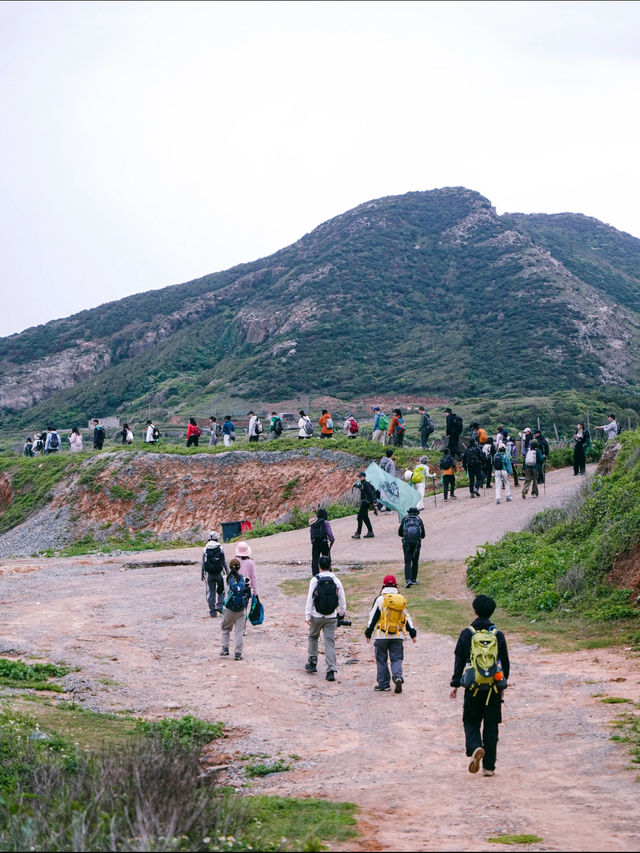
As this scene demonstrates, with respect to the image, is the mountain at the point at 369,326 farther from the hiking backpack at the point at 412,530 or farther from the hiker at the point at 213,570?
the hiker at the point at 213,570

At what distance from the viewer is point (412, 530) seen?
17.9 metres

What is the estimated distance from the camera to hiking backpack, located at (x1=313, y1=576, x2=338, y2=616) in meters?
12.4

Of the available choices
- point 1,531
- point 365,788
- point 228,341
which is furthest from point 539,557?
point 228,341

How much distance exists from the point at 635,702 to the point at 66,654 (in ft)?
25.1

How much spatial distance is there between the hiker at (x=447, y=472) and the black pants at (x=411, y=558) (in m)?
9.29

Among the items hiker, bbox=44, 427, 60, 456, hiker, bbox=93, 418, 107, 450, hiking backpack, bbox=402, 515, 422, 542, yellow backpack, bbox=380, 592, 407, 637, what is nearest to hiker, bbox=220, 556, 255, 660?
yellow backpack, bbox=380, 592, 407, 637

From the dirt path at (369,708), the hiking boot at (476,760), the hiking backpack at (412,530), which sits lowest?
the dirt path at (369,708)

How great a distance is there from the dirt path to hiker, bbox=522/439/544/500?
7.71 m

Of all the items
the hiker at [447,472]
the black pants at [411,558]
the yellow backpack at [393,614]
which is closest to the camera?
the yellow backpack at [393,614]

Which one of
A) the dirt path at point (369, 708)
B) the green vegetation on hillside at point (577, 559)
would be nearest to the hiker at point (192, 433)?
the dirt path at point (369, 708)

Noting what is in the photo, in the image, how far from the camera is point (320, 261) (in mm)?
91062

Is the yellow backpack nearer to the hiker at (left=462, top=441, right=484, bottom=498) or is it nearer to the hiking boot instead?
the hiking boot

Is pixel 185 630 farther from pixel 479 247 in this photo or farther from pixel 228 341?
pixel 479 247

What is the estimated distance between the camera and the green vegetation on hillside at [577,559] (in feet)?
50.5
